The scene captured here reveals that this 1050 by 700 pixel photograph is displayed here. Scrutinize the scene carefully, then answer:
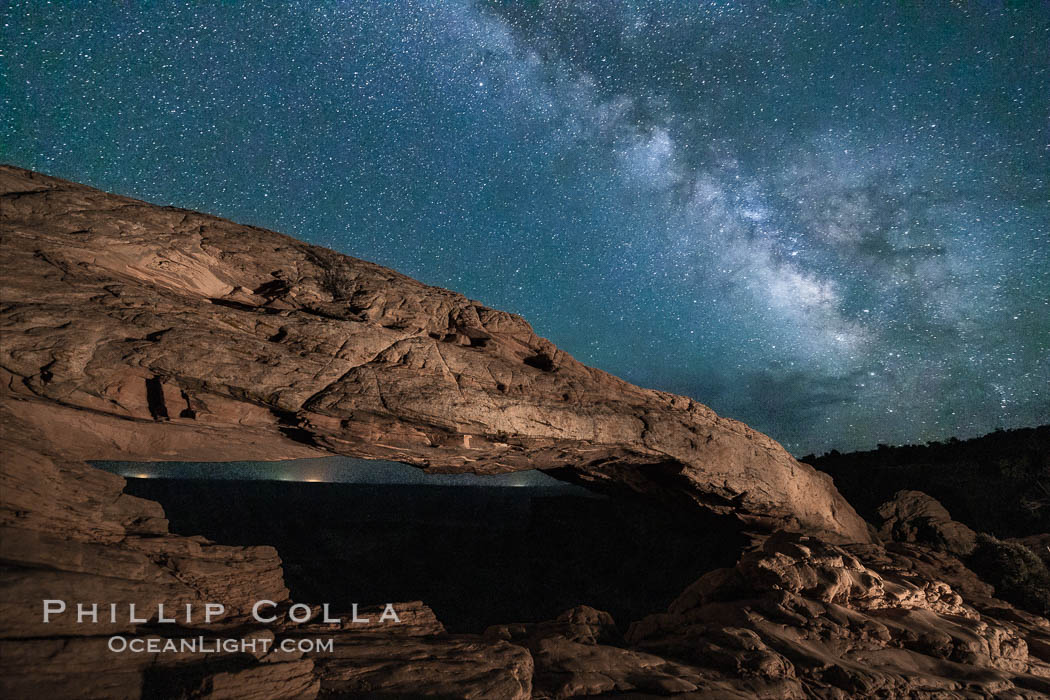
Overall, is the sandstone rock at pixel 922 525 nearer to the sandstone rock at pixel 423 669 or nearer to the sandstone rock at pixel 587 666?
the sandstone rock at pixel 587 666

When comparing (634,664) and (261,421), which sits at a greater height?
(261,421)

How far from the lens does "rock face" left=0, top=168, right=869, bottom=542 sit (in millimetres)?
7609

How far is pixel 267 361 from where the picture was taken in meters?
8.62

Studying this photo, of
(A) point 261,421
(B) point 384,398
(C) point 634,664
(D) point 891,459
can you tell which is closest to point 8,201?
(A) point 261,421

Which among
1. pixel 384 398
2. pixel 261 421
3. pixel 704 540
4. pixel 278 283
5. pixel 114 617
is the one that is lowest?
pixel 704 540

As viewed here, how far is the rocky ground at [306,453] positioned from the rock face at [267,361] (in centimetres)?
5

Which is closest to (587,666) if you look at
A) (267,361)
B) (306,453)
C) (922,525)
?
(306,453)

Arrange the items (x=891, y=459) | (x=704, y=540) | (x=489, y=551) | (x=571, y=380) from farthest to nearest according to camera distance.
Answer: (x=891, y=459), (x=489, y=551), (x=704, y=540), (x=571, y=380)

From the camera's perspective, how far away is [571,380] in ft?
41.3

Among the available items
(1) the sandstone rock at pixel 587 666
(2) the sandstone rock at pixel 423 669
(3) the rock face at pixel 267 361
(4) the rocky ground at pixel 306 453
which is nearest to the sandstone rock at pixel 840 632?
(4) the rocky ground at pixel 306 453

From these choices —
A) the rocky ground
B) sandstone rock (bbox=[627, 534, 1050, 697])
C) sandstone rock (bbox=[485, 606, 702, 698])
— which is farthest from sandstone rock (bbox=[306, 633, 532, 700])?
sandstone rock (bbox=[627, 534, 1050, 697])

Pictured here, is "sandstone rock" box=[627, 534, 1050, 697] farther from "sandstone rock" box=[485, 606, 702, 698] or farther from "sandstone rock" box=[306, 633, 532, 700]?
"sandstone rock" box=[306, 633, 532, 700]

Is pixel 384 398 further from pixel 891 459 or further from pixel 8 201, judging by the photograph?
pixel 891 459

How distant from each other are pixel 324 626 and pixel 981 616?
16.7 meters
